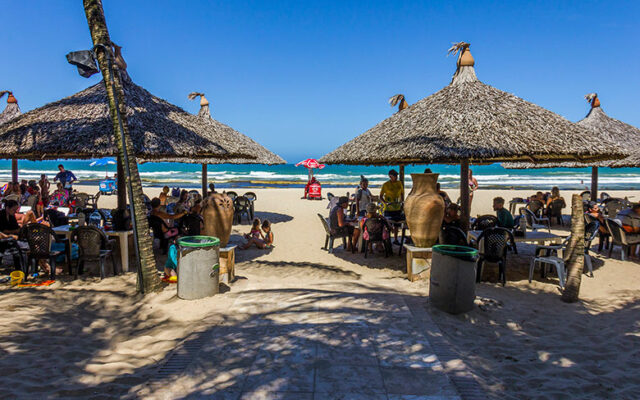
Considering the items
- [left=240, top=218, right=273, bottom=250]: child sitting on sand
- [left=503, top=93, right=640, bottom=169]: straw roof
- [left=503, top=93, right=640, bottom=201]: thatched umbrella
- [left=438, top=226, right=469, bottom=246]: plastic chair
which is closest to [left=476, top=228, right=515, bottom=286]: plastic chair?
[left=438, top=226, right=469, bottom=246]: plastic chair

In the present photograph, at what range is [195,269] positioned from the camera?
4.96 metres

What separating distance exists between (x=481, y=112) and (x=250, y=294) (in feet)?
16.5

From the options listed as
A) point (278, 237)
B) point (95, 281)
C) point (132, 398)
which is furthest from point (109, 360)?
point (278, 237)

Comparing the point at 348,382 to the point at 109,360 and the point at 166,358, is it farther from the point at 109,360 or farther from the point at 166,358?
the point at 109,360

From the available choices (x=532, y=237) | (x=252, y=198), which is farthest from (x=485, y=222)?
(x=252, y=198)

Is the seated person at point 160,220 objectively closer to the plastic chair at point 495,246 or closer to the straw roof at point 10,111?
the plastic chair at point 495,246

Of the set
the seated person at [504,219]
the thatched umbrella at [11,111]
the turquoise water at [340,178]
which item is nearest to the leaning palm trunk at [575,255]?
the seated person at [504,219]

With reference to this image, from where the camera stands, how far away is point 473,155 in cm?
601

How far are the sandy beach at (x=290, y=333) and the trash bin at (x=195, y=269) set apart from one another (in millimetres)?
133

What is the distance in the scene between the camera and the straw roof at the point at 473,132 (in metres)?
6.16

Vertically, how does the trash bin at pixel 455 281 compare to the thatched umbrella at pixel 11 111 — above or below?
below

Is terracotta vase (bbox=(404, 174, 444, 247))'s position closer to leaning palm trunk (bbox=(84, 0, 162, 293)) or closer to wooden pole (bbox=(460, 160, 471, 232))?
wooden pole (bbox=(460, 160, 471, 232))

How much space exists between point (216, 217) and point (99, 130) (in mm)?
2758

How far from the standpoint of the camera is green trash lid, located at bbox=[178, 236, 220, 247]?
16.3 feet
